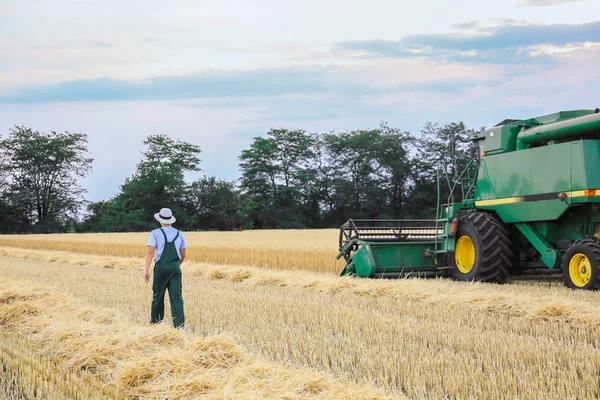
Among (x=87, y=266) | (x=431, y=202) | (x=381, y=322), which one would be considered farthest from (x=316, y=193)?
(x=381, y=322)

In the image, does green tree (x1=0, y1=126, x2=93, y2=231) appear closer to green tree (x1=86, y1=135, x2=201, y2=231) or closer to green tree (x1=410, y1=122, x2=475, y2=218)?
green tree (x1=86, y1=135, x2=201, y2=231)

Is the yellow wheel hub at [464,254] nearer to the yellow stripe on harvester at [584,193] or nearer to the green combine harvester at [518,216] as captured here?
the green combine harvester at [518,216]

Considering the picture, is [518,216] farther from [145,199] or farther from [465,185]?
[145,199]

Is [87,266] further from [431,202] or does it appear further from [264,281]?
[431,202]

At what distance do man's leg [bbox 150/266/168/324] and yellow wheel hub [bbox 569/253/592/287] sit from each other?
569 centimetres

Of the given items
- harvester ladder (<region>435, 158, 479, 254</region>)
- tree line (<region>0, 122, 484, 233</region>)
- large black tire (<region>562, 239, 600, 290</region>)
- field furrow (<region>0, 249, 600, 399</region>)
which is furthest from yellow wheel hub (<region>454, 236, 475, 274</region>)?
tree line (<region>0, 122, 484, 233</region>)

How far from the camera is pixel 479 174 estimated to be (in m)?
11.4

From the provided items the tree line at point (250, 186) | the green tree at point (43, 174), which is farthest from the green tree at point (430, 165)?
the green tree at point (43, 174)

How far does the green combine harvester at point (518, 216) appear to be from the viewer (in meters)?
9.20

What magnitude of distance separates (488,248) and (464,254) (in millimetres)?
921

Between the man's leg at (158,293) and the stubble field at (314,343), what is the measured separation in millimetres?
279

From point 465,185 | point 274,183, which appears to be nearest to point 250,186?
point 274,183

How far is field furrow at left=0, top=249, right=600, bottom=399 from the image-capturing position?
4.72 metres

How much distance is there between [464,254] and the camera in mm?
11312
